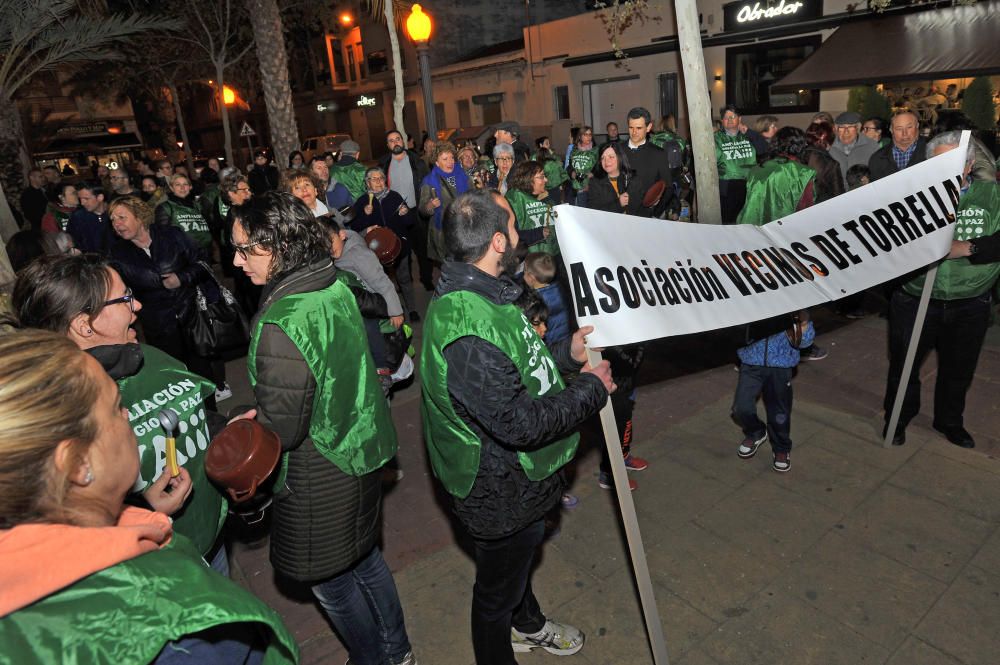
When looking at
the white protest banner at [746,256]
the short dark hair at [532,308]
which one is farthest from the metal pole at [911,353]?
the short dark hair at [532,308]

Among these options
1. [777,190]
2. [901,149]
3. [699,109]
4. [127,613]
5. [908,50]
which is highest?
[908,50]

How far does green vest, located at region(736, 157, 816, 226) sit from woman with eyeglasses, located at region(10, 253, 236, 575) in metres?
4.28

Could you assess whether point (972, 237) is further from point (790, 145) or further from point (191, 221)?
point (191, 221)

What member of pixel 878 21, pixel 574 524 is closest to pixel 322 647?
pixel 574 524

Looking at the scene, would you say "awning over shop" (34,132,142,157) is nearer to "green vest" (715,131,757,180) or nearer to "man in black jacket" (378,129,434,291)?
"man in black jacket" (378,129,434,291)

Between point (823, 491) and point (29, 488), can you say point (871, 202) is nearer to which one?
point (823, 491)

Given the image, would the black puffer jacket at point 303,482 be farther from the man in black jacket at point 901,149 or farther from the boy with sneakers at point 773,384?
the man in black jacket at point 901,149

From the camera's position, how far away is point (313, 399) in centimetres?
226

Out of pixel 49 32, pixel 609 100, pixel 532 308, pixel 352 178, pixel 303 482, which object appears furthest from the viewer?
pixel 609 100

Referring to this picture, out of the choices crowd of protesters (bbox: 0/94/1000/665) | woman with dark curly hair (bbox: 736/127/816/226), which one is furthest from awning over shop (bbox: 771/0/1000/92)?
woman with dark curly hair (bbox: 736/127/816/226)

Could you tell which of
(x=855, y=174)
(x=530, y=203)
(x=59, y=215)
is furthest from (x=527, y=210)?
(x=59, y=215)

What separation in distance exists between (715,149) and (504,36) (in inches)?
1119

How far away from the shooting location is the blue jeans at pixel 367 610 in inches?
102

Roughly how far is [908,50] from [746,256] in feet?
44.5
